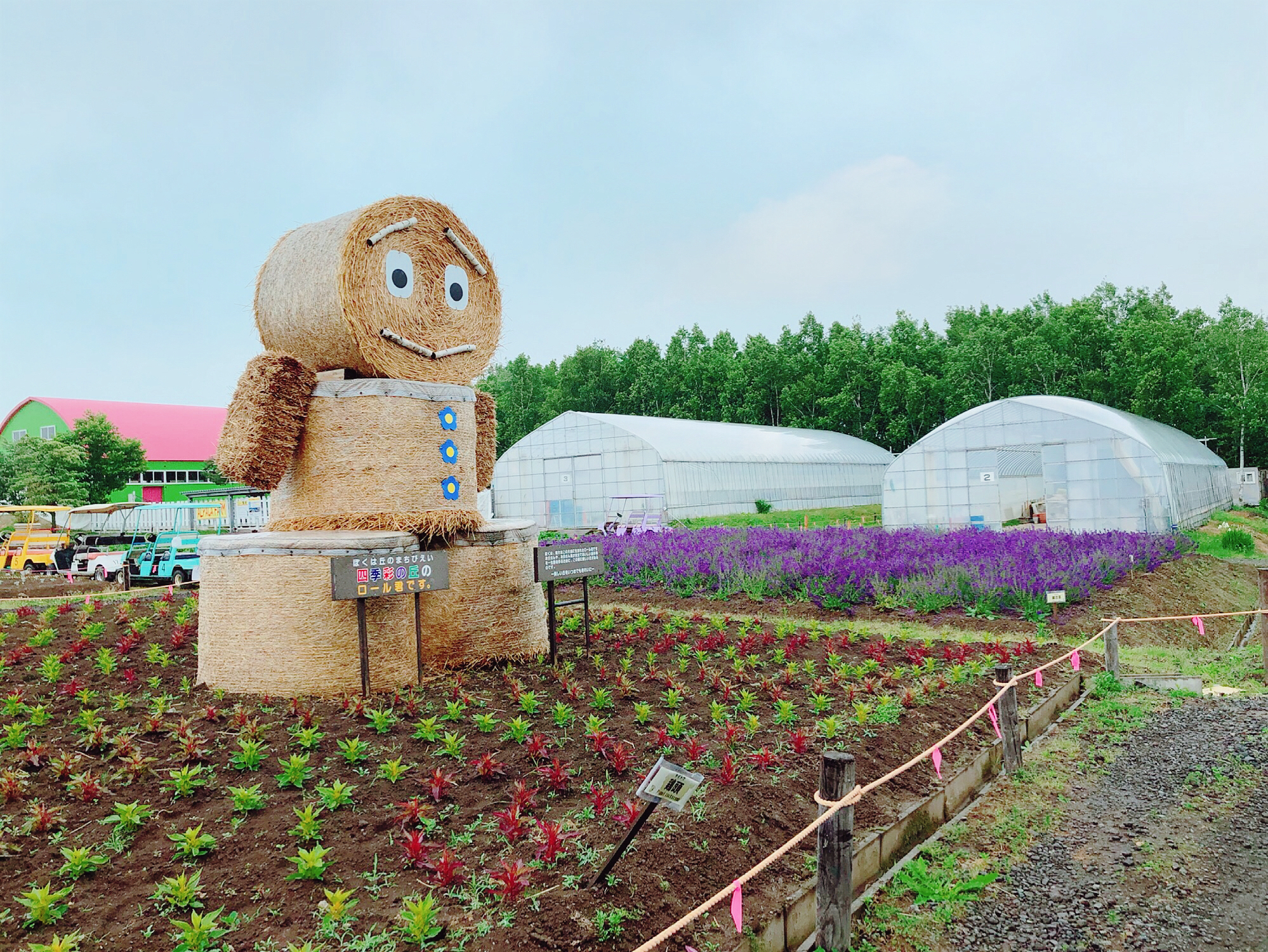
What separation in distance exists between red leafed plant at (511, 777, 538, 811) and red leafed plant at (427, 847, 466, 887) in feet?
1.88

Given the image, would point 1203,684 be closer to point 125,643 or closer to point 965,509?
point 125,643

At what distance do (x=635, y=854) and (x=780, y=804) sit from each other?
1083 millimetres

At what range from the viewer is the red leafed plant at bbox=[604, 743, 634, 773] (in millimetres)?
4910

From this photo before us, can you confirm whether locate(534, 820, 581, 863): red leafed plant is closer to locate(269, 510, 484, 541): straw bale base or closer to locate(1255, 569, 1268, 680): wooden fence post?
locate(269, 510, 484, 541): straw bale base

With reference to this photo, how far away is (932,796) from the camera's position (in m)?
5.00

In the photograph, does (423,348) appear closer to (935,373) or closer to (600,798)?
(600,798)

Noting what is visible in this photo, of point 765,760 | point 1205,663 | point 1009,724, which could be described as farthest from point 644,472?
point 765,760

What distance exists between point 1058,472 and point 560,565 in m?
15.7

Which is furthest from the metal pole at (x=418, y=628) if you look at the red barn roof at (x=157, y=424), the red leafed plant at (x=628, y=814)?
the red barn roof at (x=157, y=424)

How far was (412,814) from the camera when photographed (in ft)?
13.6

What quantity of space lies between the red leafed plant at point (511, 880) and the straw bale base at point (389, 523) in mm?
3661

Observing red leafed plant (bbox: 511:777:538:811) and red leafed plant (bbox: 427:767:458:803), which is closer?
red leafed plant (bbox: 511:777:538:811)

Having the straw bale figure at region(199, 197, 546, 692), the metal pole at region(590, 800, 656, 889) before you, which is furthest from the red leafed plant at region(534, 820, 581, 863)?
the straw bale figure at region(199, 197, 546, 692)

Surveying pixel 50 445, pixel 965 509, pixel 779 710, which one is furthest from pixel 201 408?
pixel 779 710
